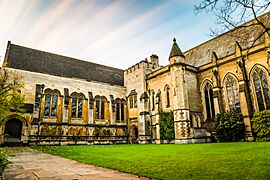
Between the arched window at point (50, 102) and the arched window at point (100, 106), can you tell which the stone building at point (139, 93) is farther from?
the arched window at point (100, 106)

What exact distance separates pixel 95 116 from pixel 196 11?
946 inches

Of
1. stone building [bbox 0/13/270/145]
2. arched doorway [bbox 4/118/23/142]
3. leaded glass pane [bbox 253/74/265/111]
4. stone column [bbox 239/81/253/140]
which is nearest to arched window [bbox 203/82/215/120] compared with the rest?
stone building [bbox 0/13/270/145]

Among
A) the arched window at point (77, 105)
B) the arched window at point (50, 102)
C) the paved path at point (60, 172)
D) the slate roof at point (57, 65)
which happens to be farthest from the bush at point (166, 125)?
the paved path at point (60, 172)

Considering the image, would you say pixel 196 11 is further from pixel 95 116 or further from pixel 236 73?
pixel 95 116

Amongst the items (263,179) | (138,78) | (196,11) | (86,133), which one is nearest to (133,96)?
(138,78)

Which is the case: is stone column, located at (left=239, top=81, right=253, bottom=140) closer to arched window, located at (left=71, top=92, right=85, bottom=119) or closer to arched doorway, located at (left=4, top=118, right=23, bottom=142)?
arched window, located at (left=71, top=92, right=85, bottom=119)

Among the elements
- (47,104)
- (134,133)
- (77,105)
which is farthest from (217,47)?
(47,104)

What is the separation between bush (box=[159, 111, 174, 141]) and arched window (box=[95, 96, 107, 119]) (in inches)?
380

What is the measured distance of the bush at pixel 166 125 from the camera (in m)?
22.0

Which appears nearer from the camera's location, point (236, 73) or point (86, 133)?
point (236, 73)

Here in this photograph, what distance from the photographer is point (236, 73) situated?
20.8 meters

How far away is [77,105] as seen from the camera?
2711 centimetres

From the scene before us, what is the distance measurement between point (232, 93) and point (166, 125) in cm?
795

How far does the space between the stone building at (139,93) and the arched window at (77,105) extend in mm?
132
